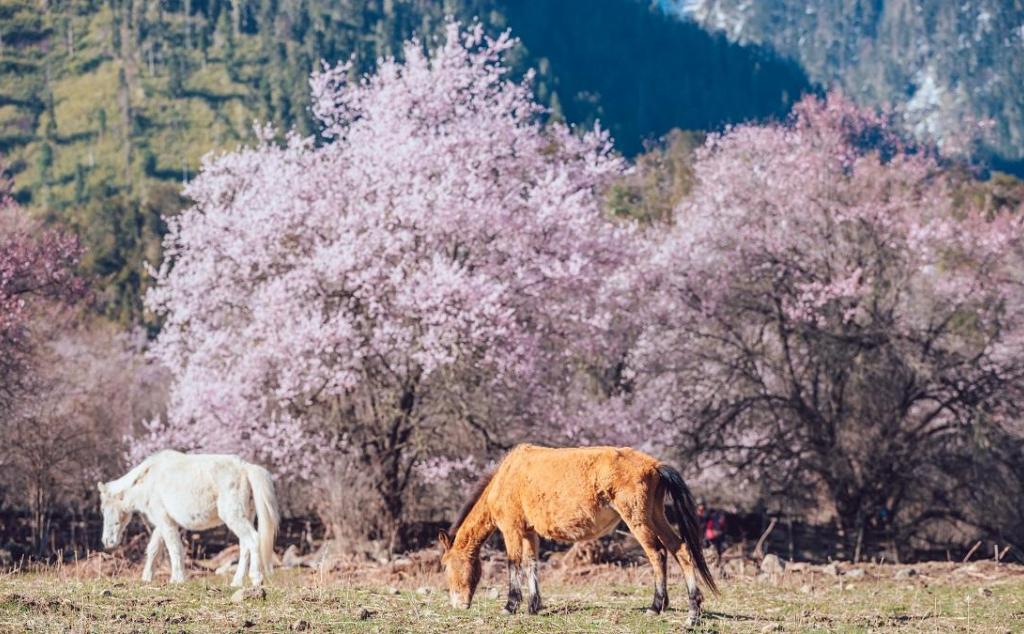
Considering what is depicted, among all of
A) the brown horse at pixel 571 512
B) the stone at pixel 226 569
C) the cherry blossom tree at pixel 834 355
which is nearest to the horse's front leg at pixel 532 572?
the brown horse at pixel 571 512

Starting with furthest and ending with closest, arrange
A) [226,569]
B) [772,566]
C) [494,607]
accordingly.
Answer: [226,569] → [772,566] → [494,607]

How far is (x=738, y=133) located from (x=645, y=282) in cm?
1394

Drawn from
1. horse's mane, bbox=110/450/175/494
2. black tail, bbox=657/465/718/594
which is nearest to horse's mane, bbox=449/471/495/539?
black tail, bbox=657/465/718/594

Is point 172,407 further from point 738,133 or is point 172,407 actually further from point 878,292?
point 738,133

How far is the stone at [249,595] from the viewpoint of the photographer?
11.0m

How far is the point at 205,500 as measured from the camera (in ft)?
44.0

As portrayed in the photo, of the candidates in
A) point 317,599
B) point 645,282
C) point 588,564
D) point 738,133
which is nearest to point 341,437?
point 588,564

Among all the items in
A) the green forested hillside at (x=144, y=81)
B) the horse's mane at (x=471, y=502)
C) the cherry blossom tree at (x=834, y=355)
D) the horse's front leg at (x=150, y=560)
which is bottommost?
the horse's front leg at (x=150, y=560)

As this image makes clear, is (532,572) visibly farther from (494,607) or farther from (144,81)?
(144,81)

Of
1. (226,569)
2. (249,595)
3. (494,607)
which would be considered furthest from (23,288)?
(494,607)

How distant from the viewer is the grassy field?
31.9 ft

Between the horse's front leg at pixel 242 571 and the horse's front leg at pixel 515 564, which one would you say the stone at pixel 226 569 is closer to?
the horse's front leg at pixel 242 571

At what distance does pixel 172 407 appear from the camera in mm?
22984

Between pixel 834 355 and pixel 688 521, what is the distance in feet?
50.0
